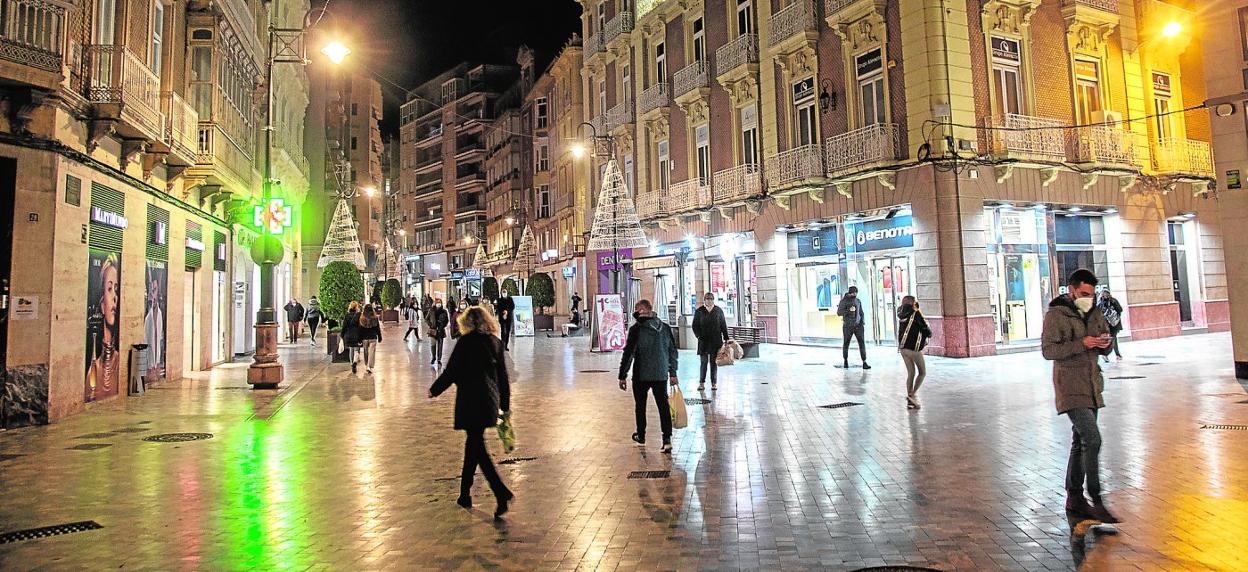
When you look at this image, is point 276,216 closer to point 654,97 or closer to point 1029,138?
point 654,97

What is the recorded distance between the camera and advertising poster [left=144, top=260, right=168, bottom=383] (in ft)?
49.9

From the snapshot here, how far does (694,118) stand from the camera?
96.7 feet

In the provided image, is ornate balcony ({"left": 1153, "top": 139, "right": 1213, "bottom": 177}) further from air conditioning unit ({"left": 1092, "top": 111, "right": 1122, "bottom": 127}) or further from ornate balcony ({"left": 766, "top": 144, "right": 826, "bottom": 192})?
ornate balcony ({"left": 766, "top": 144, "right": 826, "bottom": 192})

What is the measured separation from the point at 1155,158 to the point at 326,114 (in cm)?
5083

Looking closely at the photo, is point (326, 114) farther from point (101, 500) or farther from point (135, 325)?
point (101, 500)

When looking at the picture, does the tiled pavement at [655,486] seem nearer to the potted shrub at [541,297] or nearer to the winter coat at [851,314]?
the winter coat at [851,314]

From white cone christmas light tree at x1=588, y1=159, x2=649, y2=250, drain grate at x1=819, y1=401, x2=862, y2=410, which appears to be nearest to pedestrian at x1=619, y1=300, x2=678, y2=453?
drain grate at x1=819, y1=401, x2=862, y2=410

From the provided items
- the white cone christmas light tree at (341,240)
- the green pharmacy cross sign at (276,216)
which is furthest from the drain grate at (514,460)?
the white cone christmas light tree at (341,240)

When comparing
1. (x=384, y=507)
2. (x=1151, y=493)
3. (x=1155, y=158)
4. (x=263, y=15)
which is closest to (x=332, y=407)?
(x=384, y=507)

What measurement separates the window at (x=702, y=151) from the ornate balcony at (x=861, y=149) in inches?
287

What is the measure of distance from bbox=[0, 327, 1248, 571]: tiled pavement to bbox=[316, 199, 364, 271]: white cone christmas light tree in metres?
24.8

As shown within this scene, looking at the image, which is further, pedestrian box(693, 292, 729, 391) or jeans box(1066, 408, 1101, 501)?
pedestrian box(693, 292, 729, 391)

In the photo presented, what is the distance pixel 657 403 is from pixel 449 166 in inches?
2852

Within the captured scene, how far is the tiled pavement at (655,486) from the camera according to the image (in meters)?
4.96
